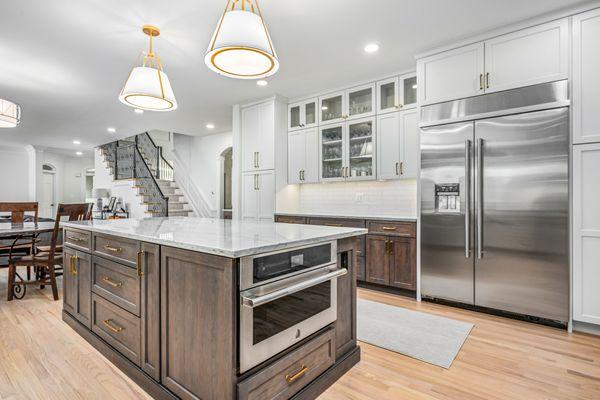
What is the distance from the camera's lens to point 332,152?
4.66 m

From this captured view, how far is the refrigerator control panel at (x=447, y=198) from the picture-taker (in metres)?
3.21

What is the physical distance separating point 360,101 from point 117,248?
139 inches

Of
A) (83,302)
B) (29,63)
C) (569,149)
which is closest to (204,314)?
(83,302)

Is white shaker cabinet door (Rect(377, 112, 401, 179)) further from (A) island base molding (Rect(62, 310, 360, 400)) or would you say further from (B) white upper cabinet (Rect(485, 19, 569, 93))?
(A) island base molding (Rect(62, 310, 360, 400))

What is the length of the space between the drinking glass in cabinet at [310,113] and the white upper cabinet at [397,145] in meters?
1.06

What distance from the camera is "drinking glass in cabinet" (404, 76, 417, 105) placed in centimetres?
388

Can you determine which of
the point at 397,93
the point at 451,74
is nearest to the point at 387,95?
the point at 397,93

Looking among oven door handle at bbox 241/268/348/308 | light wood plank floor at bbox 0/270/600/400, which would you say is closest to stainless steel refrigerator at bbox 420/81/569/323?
light wood plank floor at bbox 0/270/600/400

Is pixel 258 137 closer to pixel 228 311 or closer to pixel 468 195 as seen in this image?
pixel 468 195

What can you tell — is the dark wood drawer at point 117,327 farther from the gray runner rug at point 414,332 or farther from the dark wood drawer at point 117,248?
the gray runner rug at point 414,332

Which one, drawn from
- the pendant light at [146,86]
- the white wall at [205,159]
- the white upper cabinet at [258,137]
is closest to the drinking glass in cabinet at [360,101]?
the white upper cabinet at [258,137]

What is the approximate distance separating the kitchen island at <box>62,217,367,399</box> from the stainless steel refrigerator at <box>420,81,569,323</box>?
1.68 meters

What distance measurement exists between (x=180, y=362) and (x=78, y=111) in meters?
6.04

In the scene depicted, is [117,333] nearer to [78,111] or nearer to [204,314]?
[204,314]
